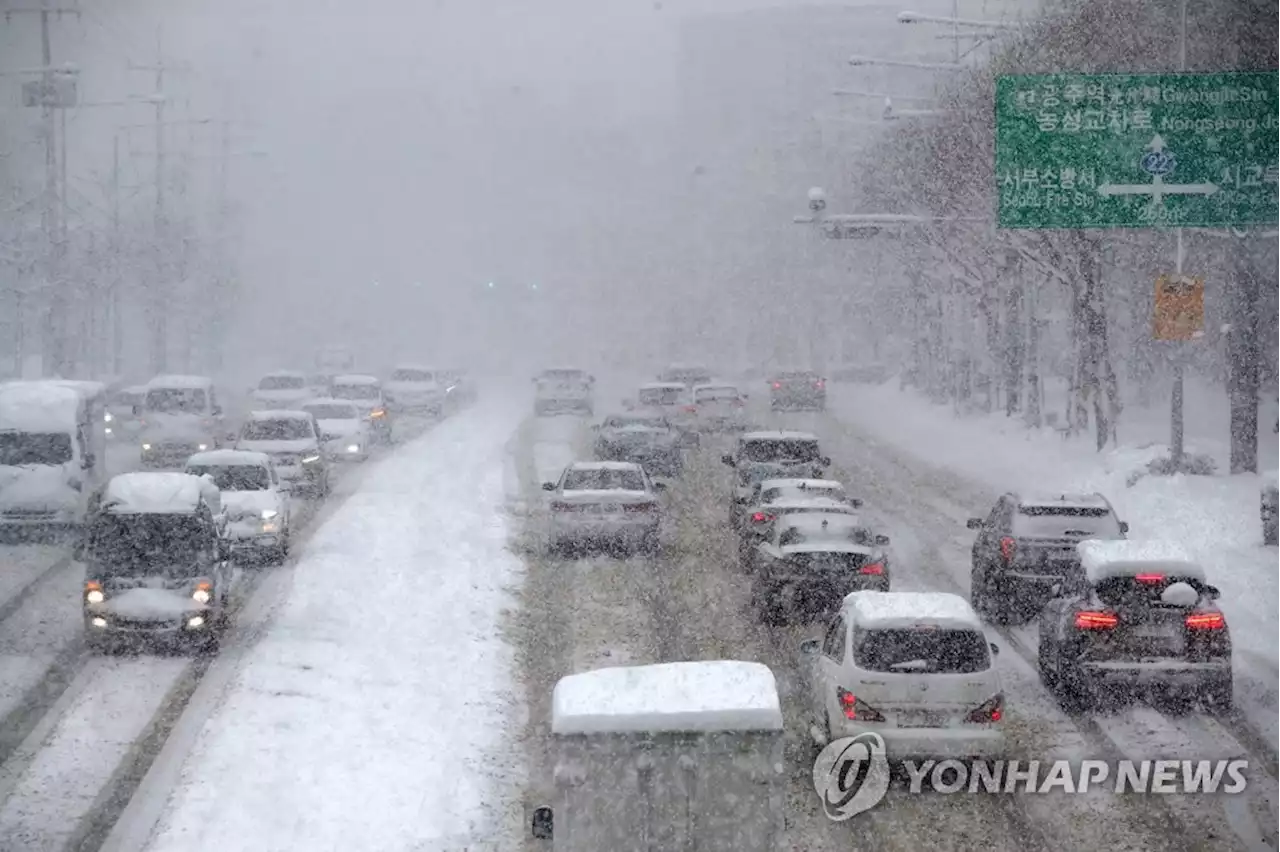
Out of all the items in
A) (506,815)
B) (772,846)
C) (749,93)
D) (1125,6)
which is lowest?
(506,815)

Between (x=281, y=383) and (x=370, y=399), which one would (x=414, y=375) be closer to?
(x=281, y=383)

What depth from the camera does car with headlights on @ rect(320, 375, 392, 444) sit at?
161 ft

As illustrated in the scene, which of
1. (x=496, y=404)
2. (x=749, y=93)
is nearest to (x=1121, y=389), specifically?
(x=496, y=404)

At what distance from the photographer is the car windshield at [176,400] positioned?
41.6 m

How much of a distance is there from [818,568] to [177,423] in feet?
81.2

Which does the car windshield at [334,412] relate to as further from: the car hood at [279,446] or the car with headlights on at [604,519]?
the car with headlights on at [604,519]

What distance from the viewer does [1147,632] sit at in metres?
15.3

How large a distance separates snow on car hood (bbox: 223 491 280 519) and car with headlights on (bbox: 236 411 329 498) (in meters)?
7.16

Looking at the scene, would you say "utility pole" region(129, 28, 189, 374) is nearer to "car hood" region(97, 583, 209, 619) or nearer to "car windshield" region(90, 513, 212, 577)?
"car windshield" region(90, 513, 212, 577)

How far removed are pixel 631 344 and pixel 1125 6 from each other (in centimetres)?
10327

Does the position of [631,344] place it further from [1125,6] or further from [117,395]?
[1125,6]

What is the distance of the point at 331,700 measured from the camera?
16.7 meters

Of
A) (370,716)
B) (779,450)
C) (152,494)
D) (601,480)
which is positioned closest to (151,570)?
(152,494)

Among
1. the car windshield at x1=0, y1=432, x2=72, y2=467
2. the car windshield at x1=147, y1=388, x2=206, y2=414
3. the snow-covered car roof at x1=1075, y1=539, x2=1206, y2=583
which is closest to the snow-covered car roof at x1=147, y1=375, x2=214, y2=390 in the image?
the car windshield at x1=147, y1=388, x2=206, y2=414
